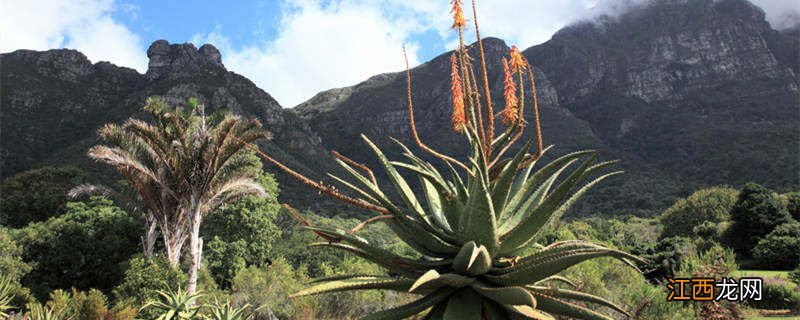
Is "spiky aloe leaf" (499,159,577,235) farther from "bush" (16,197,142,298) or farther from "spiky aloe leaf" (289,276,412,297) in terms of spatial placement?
"bush" (16,197,142,298)

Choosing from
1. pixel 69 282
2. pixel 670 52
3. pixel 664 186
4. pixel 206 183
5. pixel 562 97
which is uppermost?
pixel 670 52

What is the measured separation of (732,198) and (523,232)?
6118 cm

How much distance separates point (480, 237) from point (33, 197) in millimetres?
43982

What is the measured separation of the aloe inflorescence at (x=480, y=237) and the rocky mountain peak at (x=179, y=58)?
10103cm

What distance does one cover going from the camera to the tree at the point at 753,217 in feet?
121

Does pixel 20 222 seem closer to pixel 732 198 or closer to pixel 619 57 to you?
pixel 732 198

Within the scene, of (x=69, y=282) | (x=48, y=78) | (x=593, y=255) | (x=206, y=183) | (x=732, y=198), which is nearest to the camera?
(x=593, y=255)

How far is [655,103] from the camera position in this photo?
13812 centimetres

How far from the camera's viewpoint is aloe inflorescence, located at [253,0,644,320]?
2000mm

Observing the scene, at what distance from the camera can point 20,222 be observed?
35.1m

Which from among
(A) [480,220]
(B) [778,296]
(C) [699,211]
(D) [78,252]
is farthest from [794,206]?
(D) [78,252]

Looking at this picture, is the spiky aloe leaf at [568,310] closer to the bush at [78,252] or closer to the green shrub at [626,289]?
the green shrub at [626,289]

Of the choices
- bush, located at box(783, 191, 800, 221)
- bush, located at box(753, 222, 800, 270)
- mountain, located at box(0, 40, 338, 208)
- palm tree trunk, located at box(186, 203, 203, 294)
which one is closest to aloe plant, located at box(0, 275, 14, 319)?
palm tree trunk, located at box(186, 203, 203, 294)

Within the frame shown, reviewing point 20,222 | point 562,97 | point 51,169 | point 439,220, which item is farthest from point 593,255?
point 562,97
